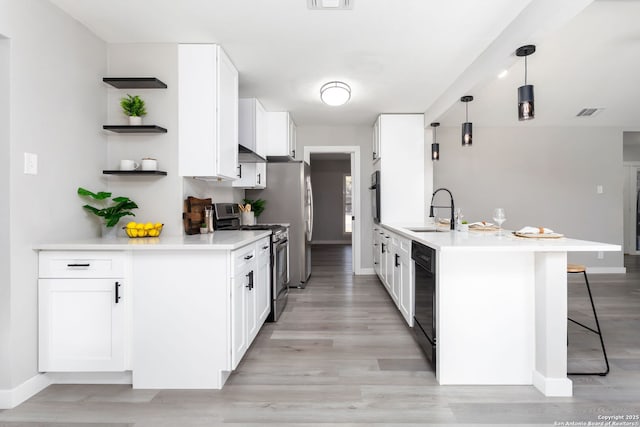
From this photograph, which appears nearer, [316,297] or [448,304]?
[448,304]

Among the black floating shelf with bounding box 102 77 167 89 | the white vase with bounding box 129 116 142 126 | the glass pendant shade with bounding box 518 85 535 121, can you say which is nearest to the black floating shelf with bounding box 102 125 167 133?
the white vase with bounding box 129 116 142 126

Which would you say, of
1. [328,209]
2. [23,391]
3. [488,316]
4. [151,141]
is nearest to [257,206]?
[151,141]

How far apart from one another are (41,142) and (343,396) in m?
2.31

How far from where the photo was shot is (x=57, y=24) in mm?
2350

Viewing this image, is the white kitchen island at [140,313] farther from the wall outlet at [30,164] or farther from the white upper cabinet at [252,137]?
the white upper cabinet at [252,137]

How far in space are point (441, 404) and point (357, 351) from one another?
832 mm

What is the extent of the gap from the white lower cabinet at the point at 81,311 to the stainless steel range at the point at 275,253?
144 cm

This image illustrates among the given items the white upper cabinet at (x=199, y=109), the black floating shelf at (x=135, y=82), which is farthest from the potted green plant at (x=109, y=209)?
the black floating shelf at (x=135, y=82)

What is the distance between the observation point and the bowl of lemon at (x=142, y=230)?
2531 millimetres

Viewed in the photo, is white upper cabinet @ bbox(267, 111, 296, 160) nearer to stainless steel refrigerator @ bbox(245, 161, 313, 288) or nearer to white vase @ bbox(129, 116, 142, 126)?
stainless steel refrigerator @ bbox(245, 161, 313, 288)

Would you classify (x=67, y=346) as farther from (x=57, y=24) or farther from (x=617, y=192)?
(x=617, y=192)

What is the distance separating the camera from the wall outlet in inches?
81.9

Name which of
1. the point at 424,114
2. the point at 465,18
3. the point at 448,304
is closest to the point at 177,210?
the point at 448,304

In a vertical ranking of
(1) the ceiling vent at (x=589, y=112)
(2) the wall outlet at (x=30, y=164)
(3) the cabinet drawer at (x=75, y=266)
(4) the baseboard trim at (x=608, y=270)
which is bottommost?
(4) the baseboard trim at (x=608, y=270)
